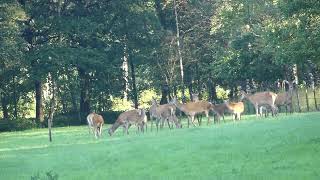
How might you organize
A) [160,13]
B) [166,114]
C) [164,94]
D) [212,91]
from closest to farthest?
[166,114] < [164,94] < [160,13] < [212,91]

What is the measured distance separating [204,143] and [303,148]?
4.29m

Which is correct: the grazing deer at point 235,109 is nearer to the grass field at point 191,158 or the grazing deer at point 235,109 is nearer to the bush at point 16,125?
the grass field at point 191,158

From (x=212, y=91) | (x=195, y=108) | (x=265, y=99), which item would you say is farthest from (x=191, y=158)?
(x=212, y=91)

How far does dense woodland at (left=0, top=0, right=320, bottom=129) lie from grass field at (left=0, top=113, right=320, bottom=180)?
21.0m

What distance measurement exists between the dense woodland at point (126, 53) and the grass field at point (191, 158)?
69.0ft

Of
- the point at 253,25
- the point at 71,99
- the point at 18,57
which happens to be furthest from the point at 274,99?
the point at 71,99

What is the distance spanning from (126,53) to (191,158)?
37.3 m

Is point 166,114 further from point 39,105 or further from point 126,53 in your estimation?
point 126,53

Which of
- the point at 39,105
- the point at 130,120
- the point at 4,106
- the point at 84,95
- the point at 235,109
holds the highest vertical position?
the point at 84,95

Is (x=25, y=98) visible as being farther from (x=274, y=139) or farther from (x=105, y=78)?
(x=274, y=139)

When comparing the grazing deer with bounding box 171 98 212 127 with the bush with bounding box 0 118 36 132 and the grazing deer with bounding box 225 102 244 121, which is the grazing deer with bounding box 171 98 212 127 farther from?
the bush with bounding box 0 118 36 132

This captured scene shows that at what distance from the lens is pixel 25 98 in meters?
56.6

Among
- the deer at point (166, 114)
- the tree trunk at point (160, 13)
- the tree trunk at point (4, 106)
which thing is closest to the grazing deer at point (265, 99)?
the deer at point (166, 114)

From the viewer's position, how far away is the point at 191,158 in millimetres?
15633
